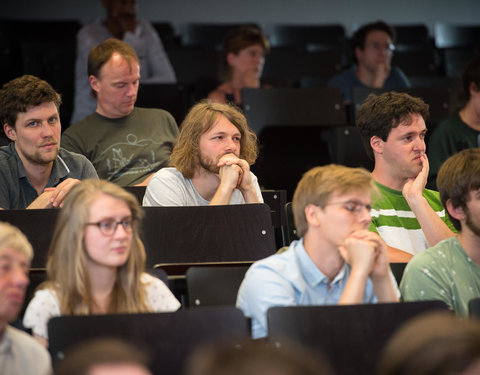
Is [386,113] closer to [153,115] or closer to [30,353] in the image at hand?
[153,115]

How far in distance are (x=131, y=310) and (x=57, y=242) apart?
0.30 metres

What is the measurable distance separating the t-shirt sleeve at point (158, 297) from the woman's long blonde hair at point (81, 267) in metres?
0.03

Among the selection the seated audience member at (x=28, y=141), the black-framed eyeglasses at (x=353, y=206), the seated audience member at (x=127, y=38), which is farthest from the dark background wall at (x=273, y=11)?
the black-framed eyeglasses at (x=353, y=206)

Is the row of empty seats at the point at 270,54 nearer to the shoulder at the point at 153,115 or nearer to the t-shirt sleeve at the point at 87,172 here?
the shoulder at the point at 153,115

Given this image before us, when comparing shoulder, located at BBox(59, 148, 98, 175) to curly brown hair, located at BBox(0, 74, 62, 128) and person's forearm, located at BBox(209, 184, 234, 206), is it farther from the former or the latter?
person's forearm, located at BBox(209, 184, 234, 206)

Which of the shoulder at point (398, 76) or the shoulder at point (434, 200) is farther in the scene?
the shoulder at point (398, 76)

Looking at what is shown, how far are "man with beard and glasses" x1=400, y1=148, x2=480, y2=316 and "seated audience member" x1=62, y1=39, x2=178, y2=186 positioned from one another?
71.4 inches

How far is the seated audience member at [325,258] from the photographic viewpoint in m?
Answer: 2.46

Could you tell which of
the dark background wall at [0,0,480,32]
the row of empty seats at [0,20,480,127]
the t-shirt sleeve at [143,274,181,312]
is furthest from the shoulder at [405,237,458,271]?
the dark background wall at [0,0,480,32]

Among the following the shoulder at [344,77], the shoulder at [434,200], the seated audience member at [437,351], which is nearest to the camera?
the seated audience member at [437,351]

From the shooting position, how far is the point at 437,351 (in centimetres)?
136

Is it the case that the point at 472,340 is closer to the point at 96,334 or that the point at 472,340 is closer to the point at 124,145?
the point at 96,334

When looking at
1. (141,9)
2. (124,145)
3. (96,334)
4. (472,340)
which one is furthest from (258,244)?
(141,9)

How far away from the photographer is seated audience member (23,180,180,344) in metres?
2.38
